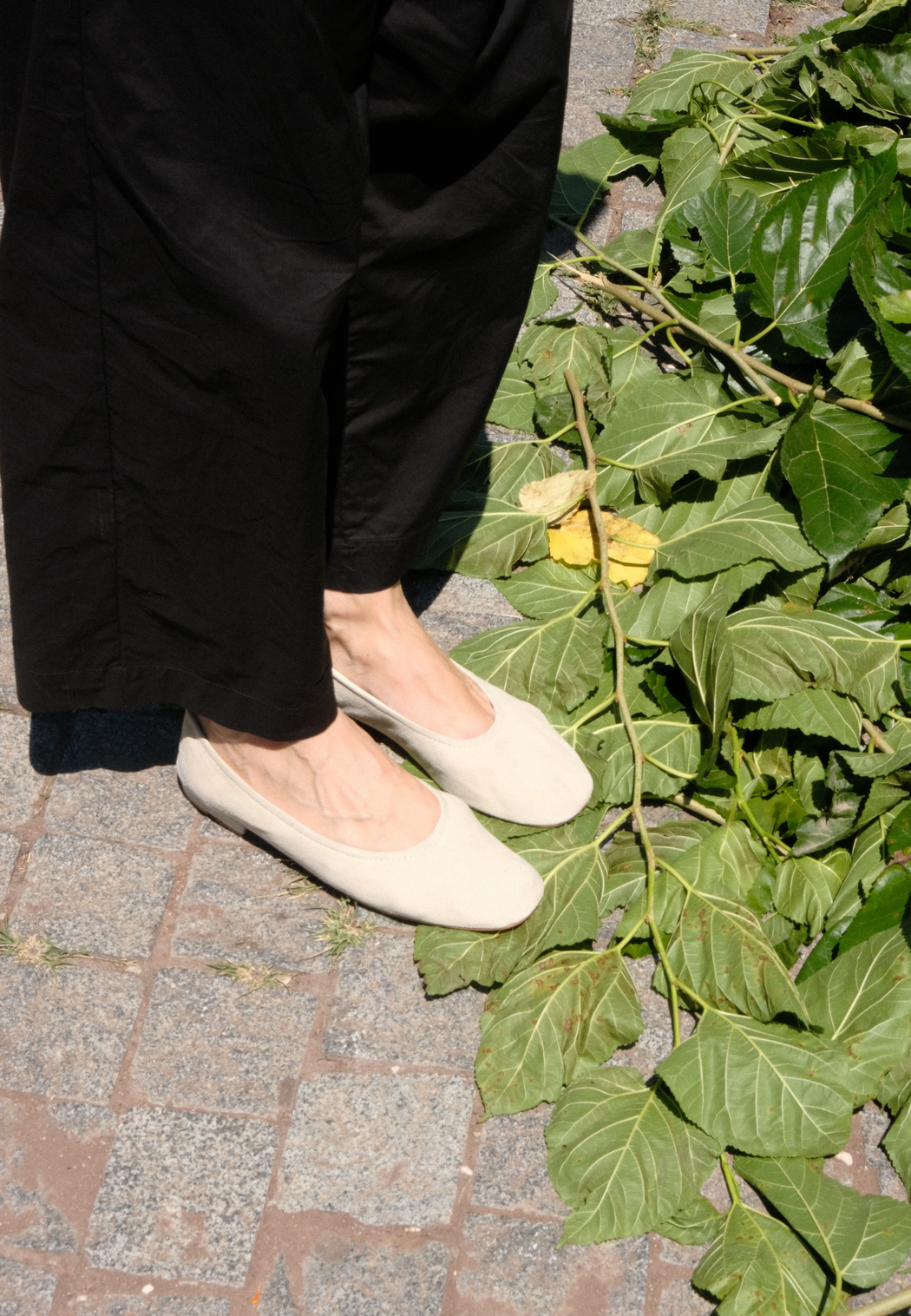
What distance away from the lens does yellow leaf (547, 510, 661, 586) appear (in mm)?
2146

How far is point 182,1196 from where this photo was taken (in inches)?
59.4

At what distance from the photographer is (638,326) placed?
2.65 metres

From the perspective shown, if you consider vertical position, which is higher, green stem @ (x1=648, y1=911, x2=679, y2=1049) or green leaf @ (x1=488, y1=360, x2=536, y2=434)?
green leaf @ (x1=488, y1=360, x2=536, y2=434)

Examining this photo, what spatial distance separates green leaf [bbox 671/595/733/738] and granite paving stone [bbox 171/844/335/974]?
0.67 m

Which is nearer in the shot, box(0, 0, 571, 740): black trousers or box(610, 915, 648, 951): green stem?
box(0, 0, 571, 740): black trousers

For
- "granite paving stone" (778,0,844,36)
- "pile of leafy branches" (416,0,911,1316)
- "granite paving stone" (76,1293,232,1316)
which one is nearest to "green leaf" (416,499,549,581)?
"pile of leafy branches" (416,0,911,1316)

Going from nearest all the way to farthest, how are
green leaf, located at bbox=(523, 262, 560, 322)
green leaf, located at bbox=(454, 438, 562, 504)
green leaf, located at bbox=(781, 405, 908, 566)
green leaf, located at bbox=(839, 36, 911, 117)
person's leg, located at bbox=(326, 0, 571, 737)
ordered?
person's leg, located at bbox=(326, 0, 571, 737) < green leaf, located at bbox=(781, 405, 908, 566) < green leaf, located at bbox=(454, 438, 562, 504) < green leaf, located at bbox=(523, 262, 560, 322) < green leaf, located at bbox=(839, 36, 911, 117)

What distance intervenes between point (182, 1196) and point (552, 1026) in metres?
0.53

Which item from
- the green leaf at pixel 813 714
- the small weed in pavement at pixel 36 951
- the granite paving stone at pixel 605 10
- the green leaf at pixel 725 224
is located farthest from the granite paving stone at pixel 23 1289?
the granite paving stone at pixel 605 10

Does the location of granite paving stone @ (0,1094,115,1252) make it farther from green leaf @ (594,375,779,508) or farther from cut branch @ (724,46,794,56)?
cut branch @ (724,46,794,56)

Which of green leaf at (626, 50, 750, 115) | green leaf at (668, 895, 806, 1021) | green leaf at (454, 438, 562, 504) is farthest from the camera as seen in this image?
green leaf at (626, 50, 750, 115)

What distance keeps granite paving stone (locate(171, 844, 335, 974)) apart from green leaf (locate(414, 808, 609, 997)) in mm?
172

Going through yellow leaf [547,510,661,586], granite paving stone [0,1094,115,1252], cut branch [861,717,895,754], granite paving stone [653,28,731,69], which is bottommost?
granite paving stone [0,1094,115,1252]

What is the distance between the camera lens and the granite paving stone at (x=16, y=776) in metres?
1.88
